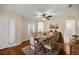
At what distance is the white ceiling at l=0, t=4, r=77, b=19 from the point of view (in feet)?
5.96

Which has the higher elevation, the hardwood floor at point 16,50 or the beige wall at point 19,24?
the beige wall at point 19,24

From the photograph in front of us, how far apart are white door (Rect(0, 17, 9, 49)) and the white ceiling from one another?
0.57 feet

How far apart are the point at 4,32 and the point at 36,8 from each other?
595 millimetres

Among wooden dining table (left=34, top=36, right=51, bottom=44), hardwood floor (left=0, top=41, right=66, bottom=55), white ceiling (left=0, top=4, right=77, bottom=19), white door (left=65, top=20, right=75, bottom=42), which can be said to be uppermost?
white ceiling (left=0, top=4, right=77, bottom=19)

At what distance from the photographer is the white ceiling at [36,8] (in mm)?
1816

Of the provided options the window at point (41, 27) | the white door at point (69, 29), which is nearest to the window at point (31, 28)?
the window at point (41, 27)

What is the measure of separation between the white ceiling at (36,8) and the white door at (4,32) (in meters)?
0.17

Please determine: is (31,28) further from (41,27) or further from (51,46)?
(51,46)

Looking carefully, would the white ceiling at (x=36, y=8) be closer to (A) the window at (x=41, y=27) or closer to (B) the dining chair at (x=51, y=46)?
(A) the window at (x=41, y=27)

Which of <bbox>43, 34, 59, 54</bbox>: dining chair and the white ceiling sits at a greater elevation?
the white ceiling

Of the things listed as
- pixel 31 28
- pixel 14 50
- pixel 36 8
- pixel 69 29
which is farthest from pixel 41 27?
pixel 14 50

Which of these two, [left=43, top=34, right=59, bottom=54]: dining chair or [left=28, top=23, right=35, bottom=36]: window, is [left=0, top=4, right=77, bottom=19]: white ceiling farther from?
[left=43, top=34, right=59, bottom=54]: dining chair

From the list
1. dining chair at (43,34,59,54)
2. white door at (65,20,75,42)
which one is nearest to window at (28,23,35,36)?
dining chair at (43,34,59,54)
